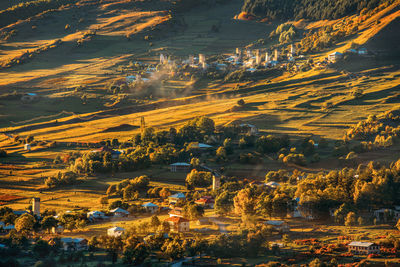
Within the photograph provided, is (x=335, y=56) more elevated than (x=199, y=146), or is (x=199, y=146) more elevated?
(x=335, y=56)

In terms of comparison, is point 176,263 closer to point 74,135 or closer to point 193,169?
point 193,169

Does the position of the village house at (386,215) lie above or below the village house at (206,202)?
below

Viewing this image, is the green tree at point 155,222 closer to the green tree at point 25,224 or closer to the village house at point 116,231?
the village house at point 116,231

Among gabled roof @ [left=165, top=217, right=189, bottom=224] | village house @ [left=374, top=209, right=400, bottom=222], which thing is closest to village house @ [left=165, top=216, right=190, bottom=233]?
gabled roof @ [left=165, top=217, right=189, bottom=224]

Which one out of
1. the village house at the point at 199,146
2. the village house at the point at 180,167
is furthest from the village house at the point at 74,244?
the village house at the point at 199,146

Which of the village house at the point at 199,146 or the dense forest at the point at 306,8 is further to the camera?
the dense forest at the point at 306,8

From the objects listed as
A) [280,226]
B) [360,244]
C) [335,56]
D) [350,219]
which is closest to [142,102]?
[335,56]

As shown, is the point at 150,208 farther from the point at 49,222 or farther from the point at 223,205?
the point at 49,222
